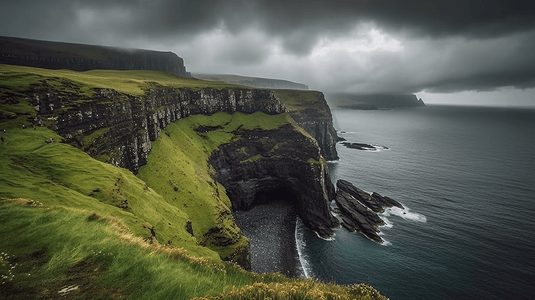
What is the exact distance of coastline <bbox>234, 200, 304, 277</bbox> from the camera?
47.0 m

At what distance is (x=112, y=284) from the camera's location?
7.42 meters

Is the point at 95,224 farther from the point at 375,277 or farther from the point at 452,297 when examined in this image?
the point at 452,297

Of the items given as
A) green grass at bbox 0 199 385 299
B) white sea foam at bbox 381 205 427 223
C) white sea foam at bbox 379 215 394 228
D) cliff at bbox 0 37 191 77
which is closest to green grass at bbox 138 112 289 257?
green grass at bbox 0 199 385 299

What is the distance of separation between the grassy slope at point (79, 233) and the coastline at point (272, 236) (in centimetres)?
2333

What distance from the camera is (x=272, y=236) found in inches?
2254

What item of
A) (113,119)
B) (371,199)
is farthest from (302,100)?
(113,119)

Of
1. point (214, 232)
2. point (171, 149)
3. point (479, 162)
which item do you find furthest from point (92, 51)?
point (479, 162)

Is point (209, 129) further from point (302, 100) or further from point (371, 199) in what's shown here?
point (302, 100)

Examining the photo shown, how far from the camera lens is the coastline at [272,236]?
47.0 meters

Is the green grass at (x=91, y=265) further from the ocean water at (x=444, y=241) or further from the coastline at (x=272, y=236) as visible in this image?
the ocean water at (x=444, y=241)

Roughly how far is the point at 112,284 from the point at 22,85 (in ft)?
111

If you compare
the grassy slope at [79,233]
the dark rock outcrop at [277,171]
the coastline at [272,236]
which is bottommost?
the coastline at [272,236]

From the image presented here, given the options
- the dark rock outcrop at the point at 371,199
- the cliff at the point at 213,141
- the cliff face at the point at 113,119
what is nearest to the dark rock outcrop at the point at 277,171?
the cliff at the point at 213,141

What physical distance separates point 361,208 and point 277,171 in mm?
29689
